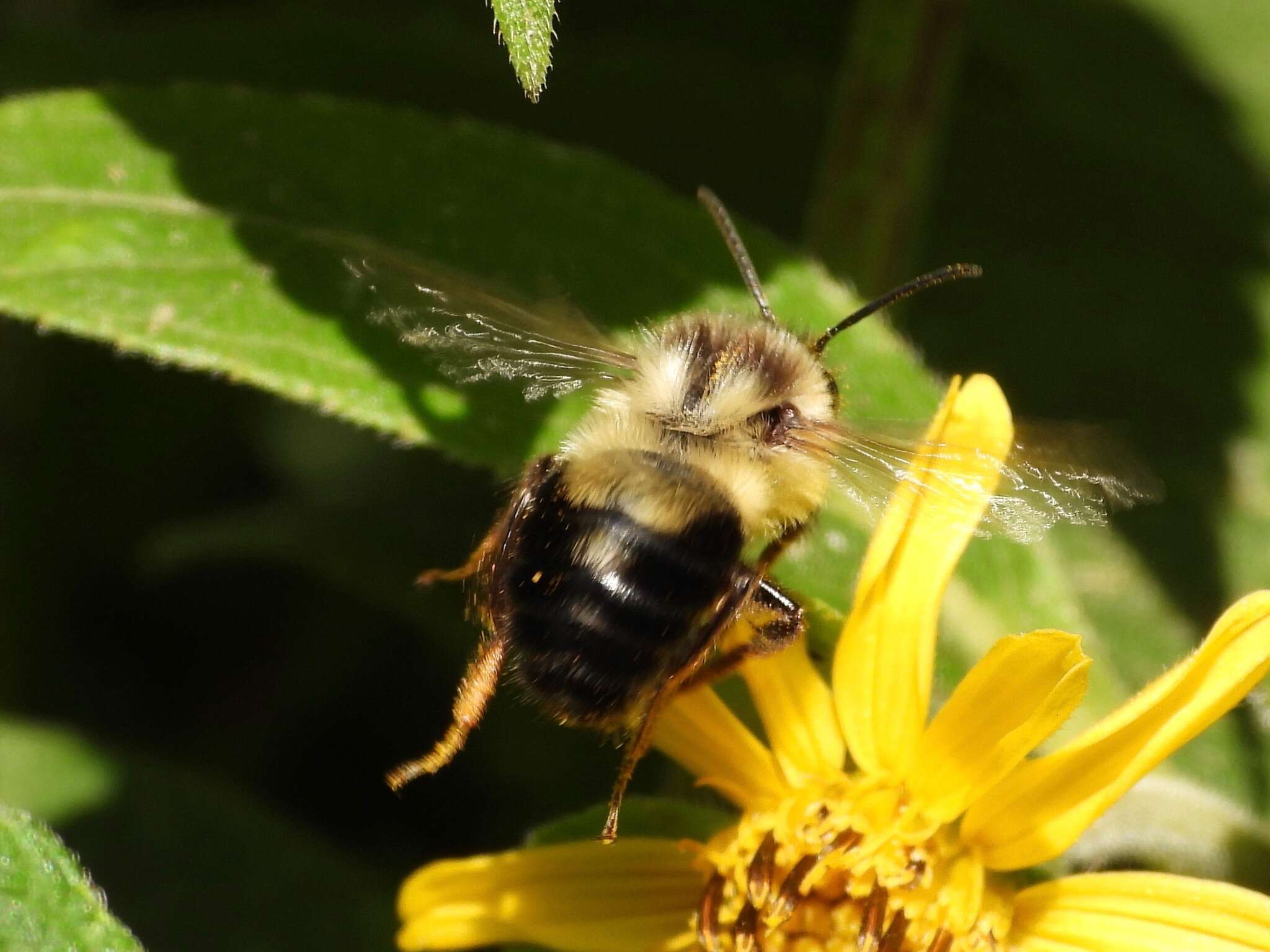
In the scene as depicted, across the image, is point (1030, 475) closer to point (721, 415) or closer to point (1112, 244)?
point (721, 415)

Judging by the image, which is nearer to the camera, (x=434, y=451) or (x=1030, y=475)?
(x=1030, y=475)

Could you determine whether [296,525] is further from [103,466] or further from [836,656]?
[836,656]

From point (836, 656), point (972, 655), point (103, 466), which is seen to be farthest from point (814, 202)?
point (103, 466)

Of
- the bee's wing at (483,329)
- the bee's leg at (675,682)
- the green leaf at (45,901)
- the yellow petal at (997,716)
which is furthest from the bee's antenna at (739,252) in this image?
the green leaf at (45,901)

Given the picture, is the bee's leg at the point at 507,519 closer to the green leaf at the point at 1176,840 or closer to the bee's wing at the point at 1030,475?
the bee's wing at the point at 1030,475

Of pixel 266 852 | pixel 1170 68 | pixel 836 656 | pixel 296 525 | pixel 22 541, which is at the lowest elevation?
pixel 266 852

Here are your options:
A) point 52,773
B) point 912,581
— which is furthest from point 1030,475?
point 52,773

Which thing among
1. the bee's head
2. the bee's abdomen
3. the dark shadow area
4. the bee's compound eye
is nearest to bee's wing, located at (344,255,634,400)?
the bee's head
